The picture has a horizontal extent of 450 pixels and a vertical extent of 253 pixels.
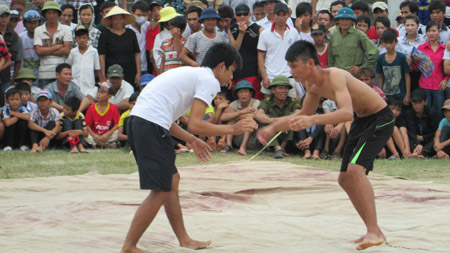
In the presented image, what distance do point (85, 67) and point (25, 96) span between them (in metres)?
1.17

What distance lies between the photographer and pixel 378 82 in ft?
32.6

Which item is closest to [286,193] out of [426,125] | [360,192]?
[360,192]

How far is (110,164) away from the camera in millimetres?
8289

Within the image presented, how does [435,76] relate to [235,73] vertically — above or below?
above

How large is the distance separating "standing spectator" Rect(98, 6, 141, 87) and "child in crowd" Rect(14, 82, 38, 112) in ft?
4.39

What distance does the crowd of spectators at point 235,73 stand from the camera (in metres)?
9.53

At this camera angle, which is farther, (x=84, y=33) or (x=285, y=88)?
(x=84, y=33)

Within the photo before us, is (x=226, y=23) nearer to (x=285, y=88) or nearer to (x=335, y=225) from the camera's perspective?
(x=285, y=88)

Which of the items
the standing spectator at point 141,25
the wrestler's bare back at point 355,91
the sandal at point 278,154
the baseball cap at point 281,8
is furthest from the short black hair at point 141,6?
the wrestler's bare back at point 355,91

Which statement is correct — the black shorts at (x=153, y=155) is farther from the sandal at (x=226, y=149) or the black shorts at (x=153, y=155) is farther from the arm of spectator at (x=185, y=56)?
the arm of spectator at (x=185, y=56)

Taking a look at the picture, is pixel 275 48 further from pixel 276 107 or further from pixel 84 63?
pixel 84 63

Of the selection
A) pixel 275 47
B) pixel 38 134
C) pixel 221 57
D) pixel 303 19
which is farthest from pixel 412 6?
pixel 221 57

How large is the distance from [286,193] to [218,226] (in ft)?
5.37

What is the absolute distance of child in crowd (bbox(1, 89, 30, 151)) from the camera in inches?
374
